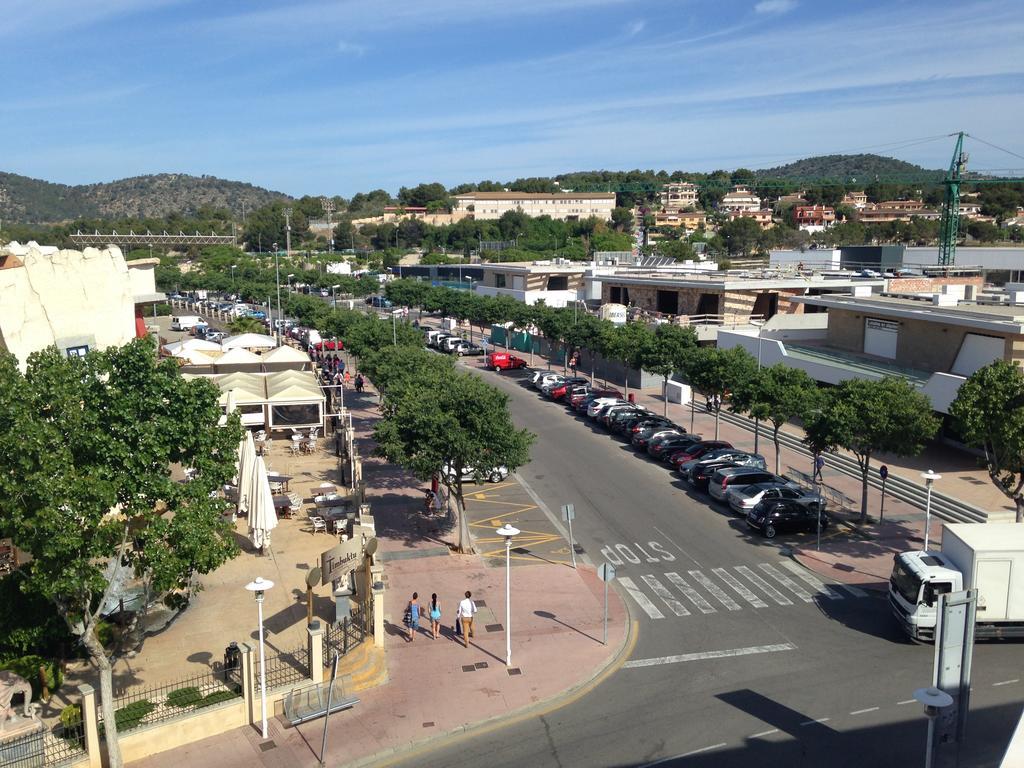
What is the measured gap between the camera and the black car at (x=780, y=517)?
77.6 feet

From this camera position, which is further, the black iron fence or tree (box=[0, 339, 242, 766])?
the black iron fence

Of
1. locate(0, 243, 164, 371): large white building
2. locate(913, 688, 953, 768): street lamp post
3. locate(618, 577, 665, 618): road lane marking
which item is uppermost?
locate(0, 243, 164, 371): large white building

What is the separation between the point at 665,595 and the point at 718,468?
8.66 metres

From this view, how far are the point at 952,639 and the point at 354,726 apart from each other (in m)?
9.54

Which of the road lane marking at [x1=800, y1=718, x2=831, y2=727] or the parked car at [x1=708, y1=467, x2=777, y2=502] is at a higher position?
the parked car at [x1=708, y1=467, x2=777, y2=502]

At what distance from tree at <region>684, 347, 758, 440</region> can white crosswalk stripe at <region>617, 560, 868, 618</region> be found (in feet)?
35.7

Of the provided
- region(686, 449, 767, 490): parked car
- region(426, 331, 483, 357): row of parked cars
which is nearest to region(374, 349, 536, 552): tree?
region(686, 449, 767, 490): parked car

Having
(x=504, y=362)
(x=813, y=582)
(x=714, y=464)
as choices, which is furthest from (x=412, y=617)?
(x=504, y=362)

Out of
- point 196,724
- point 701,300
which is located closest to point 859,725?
point 196,724

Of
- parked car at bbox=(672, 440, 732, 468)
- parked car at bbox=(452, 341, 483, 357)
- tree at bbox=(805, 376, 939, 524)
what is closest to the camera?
tree at bbox=(805, 376, 939, 524)

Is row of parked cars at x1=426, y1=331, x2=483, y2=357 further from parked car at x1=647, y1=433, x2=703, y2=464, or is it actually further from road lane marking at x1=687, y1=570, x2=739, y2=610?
road lane marking at x1=687, y1=570, x2=739, y2=610

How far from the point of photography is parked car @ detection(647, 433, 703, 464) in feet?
103

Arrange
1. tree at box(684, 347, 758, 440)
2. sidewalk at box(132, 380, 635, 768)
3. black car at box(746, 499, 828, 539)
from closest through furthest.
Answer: sidewalk at box(132, 380, 635, 768) → black car at box(746, 499, 828, 539) → tree at box(684, 347, 758, 440)

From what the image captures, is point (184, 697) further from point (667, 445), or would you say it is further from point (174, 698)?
point (667, 445)
